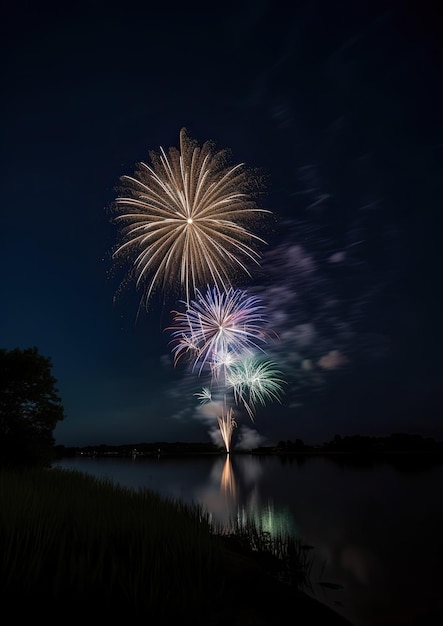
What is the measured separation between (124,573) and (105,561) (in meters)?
1.26

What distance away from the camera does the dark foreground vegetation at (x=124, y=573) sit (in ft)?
24.5

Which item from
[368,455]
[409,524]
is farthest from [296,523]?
[368,455]

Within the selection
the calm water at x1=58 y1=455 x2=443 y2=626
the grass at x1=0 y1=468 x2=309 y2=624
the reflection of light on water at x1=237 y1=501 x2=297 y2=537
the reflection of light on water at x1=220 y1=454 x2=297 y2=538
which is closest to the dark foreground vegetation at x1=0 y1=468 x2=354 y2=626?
the grass at x1=0 y1=468 x2=309 y2=624

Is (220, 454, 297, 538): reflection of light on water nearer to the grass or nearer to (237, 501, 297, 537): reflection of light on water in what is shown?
(237, 501, 297, 537): reflection of light on water

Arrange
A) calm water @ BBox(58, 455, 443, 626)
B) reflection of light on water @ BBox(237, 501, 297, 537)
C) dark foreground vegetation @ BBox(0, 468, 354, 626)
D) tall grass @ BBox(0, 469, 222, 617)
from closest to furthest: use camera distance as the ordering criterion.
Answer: dark foreground vegetation @ BBox(0, 468, 354, 626) < tall grass @ BBox(0, 469, 222, 617) < calm water @ BBox(58, 455, 443, 626) < reflection of light on water @ BBox(237, 501, 297, 537)

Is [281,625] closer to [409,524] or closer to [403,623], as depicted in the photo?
[403,623]

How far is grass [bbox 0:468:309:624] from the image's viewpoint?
24.6 ft

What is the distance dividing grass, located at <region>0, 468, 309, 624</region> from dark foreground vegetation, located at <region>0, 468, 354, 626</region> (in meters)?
0.02

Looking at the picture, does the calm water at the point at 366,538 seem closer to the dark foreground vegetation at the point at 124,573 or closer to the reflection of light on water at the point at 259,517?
the reflection of light on water at the point at 259,517

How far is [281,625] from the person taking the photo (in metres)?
8.22

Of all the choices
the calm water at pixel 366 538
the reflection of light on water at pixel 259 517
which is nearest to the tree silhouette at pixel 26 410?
the calm water at pixel 366 538

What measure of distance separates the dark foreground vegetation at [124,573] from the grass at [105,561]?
19mm

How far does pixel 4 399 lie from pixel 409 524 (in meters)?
30.8

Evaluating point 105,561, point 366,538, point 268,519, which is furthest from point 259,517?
point 105,561
